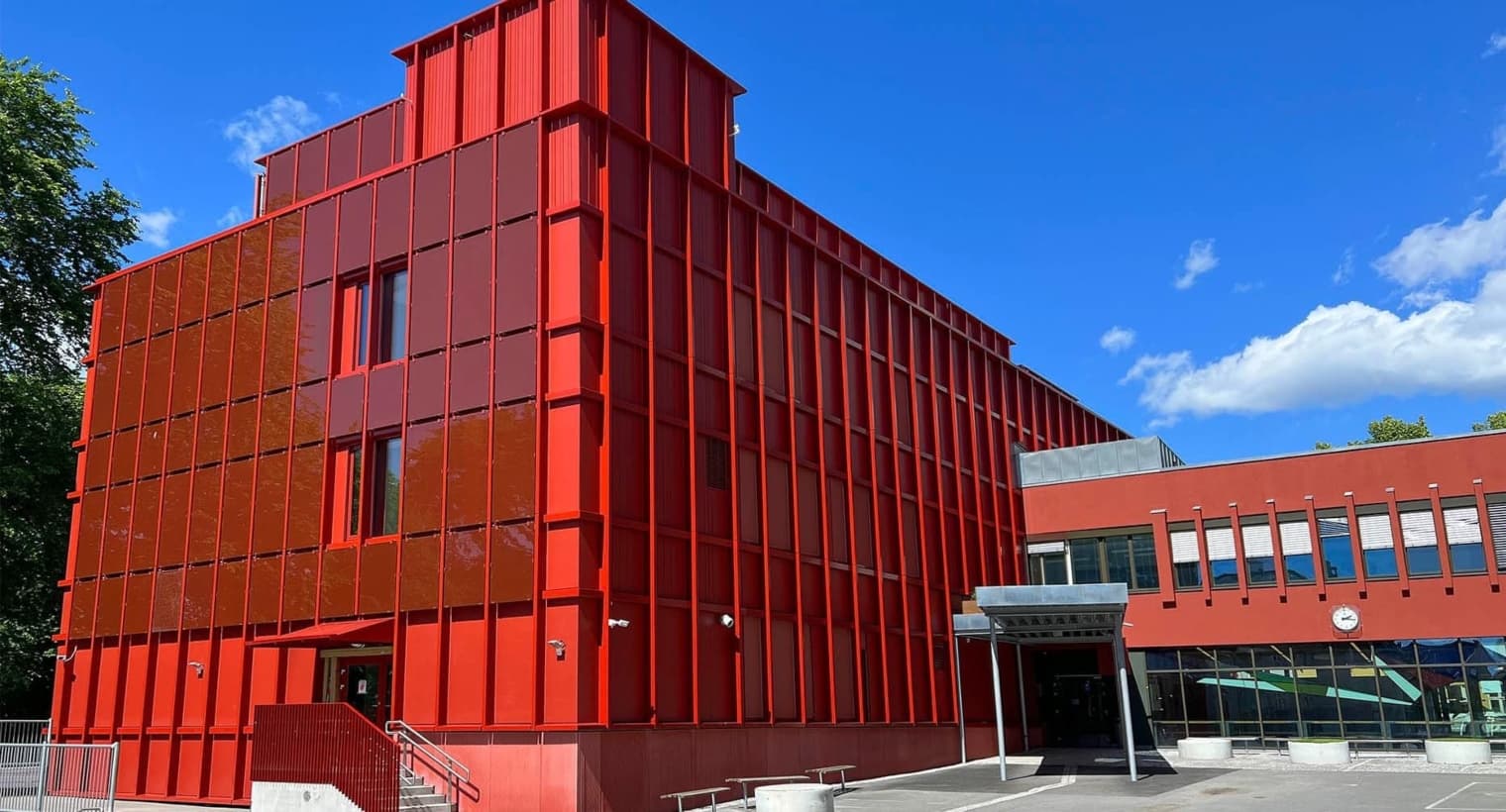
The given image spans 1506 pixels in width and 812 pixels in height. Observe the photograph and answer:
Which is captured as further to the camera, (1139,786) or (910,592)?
(910,592)

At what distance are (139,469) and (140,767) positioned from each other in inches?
280

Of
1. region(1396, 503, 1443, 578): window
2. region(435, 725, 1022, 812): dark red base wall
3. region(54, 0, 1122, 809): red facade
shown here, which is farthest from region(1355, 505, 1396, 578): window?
region(435, 725, 1022, 812): dark red base wall

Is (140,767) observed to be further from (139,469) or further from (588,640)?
(588,640)

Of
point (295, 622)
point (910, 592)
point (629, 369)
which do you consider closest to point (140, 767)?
point (295, 622)

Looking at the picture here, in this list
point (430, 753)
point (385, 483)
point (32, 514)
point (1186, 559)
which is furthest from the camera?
point (32, 514)

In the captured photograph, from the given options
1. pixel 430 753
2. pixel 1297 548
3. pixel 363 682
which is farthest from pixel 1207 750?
pixel 363 682

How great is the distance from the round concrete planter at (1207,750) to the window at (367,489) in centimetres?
2137

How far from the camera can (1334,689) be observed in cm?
3334

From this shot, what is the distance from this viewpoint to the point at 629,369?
75.0 feet

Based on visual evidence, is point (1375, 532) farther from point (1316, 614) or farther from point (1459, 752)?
point (1459, 752)

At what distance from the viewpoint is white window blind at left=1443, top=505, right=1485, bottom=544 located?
32406 mm

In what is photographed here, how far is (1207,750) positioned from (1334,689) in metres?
5.22

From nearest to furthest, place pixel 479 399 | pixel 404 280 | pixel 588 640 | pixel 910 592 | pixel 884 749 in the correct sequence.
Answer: pixel 588 640, pixel 479 399, pixel 404 280, pixel 884 749, pixel 910 592

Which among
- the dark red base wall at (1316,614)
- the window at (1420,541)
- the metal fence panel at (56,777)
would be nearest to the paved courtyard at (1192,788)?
the dark red base wall at (1316,614)
